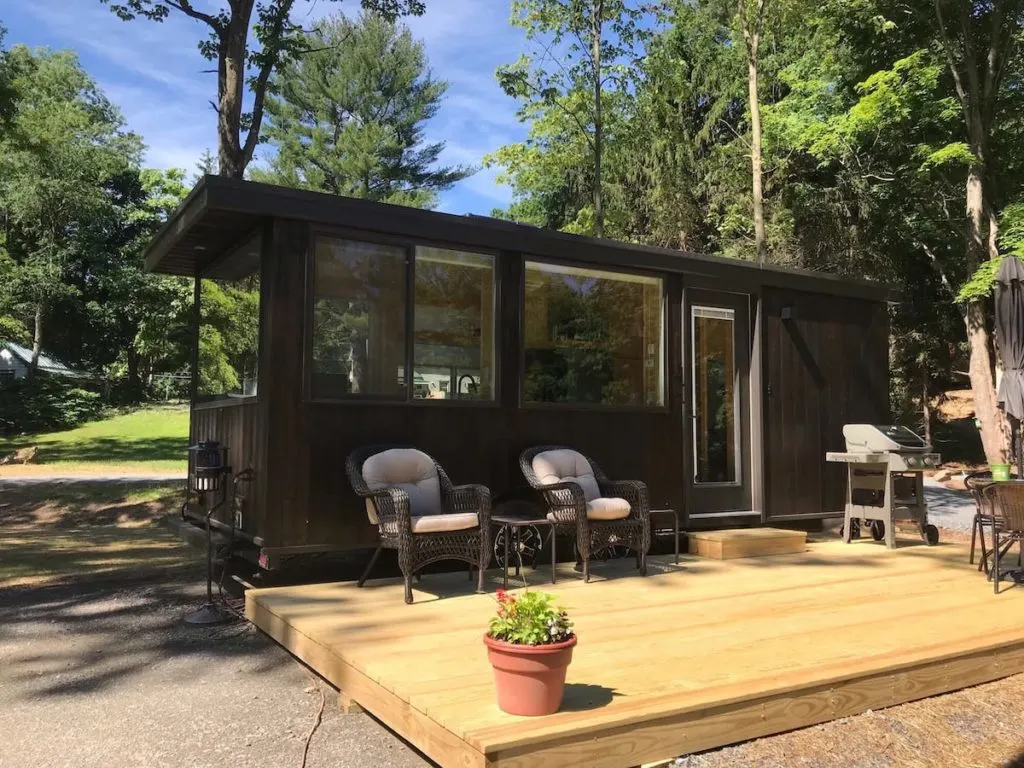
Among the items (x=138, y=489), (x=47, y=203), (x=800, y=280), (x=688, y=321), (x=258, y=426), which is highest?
(x=47, y=203)

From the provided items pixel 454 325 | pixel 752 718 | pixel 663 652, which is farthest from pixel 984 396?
pixel 752 718

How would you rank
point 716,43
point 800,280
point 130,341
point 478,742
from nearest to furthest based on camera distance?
point 478,742, point 800,280, point 716,43, point 130,341

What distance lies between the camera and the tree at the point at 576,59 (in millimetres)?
12125

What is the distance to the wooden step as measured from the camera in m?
5.40

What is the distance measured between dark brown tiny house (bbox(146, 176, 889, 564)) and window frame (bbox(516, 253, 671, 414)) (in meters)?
0.01

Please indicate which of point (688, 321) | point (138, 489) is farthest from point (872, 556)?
point (138, 489)

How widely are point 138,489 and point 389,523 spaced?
817cm

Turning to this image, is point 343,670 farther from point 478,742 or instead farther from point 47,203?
point 47,203

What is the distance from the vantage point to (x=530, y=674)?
88.4 inches

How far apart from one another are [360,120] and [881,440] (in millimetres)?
20700

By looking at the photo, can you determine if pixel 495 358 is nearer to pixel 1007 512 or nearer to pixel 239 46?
pixel 1007 512

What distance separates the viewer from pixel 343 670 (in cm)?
296

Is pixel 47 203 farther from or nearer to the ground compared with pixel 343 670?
farther from the ground

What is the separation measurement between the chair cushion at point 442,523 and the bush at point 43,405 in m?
20.9
